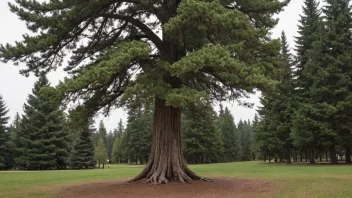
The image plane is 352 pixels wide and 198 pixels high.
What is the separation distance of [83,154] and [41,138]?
756cm

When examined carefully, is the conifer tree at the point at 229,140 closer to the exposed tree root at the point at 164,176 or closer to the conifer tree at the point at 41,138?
the conifer tree at the point at 41,138

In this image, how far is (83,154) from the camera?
5044cm

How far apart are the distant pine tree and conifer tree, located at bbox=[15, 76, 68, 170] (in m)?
2.76

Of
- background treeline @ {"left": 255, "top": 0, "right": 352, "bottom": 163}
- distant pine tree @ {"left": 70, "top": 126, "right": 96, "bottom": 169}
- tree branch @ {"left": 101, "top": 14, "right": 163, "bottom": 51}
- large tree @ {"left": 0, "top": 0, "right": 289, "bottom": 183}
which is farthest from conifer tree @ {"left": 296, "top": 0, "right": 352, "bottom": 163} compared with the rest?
distant pine tree @ {"left": 70, "top": 126, "right": 96, "bottom": 169}

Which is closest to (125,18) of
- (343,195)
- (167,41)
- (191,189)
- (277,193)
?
(167,41)

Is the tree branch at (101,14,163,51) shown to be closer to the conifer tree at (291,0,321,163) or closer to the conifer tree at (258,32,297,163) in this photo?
the conifer tree at (291,0,321,163)

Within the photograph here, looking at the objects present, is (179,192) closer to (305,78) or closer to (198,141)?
(305,78)

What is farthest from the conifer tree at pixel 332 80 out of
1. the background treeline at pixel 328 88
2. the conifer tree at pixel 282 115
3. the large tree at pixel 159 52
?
the large tree at pixel 159 52

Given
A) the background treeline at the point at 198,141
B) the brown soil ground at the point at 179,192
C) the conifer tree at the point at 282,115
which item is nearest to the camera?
the brown soil ground at the point at 179,192

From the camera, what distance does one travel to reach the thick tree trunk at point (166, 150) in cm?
1566

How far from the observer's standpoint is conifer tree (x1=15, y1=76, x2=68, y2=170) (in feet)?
144

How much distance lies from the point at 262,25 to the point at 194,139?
41503mm

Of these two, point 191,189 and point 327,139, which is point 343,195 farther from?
point 327,139

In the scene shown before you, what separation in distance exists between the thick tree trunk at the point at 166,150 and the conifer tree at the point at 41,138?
30.2 meters
